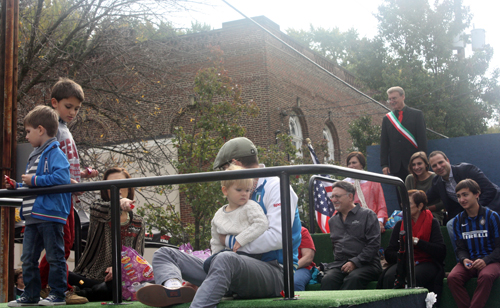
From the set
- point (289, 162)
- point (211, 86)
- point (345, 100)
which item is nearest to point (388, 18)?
point (345, 100)

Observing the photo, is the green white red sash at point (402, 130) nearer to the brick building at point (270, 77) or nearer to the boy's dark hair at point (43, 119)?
the boy's dark hair at point (43, 119)

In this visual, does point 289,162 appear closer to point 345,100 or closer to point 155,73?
point 155,73

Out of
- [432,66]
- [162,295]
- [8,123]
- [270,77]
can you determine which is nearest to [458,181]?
[162,295]

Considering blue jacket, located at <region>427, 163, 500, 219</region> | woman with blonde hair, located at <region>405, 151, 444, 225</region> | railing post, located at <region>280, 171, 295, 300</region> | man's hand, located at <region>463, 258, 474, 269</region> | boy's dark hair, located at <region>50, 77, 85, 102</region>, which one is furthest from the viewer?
woman with blonde hair, located at <region>405, 151, 444, 225</region>

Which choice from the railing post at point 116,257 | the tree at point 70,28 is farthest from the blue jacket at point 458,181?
the tree at point 70,28

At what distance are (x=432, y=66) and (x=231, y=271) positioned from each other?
27.4 metres

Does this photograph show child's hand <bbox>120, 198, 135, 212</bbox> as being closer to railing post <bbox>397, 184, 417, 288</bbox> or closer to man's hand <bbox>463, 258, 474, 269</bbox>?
railing post <bbox>397, 184, 417, 288</bbox>

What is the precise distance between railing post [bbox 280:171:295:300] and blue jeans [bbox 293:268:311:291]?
221 cm

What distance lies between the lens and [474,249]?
5078 millimetres

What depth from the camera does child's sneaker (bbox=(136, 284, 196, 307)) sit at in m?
2.97

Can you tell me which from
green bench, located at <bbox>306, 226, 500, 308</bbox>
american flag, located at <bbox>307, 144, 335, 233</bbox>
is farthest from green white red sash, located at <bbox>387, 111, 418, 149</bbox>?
green bench, located at <bbox>306, 226, 500, 308</bbox>

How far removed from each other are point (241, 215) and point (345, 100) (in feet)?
89.8

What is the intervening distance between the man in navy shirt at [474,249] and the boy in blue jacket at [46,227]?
344cm

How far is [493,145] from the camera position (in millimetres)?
8094
